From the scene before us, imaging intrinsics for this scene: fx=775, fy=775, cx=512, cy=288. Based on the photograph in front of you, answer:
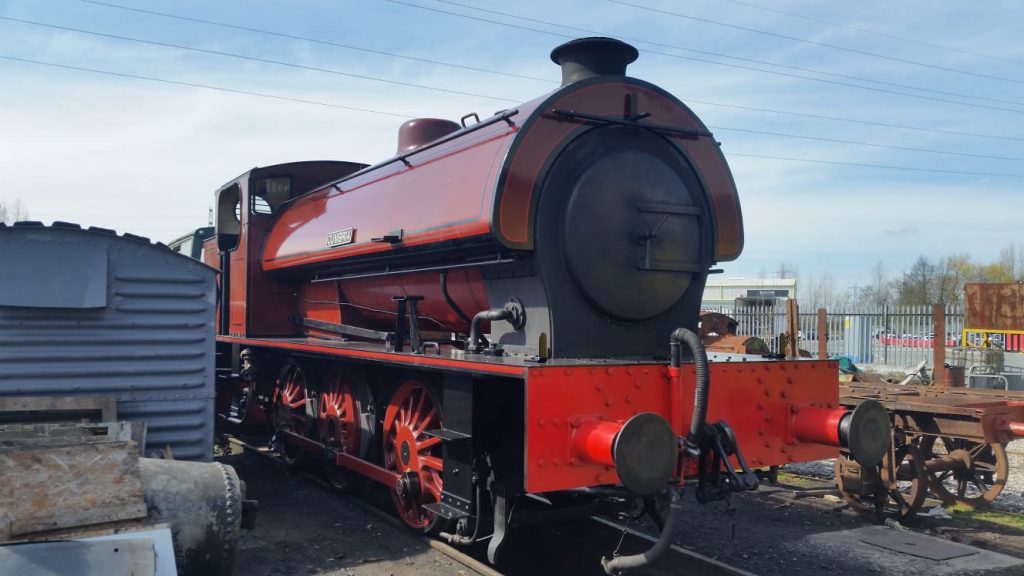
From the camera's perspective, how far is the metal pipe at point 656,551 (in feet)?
12.5

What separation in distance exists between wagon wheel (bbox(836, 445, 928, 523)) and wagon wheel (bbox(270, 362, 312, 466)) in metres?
5.29

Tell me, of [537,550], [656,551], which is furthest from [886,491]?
[656,551]

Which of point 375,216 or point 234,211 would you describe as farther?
point 234,211

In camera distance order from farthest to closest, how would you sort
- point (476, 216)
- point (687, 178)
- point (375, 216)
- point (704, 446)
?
point (375, 216)
point (687, 178)
point (476, 216)
point (704, 446)

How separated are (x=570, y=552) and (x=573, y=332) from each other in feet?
5.89

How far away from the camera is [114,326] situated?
5.46m

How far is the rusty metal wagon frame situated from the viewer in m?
6.69

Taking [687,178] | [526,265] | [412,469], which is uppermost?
[687,178]

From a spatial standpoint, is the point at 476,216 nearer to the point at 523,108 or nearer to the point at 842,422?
the point at 523,108

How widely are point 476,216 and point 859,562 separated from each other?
12.2ft

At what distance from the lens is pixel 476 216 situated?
468 centimetres

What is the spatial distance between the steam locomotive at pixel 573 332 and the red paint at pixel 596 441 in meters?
0.01

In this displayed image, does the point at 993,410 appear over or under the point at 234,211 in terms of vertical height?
under

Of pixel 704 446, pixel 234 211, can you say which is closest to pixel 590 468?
pixel 704 446
